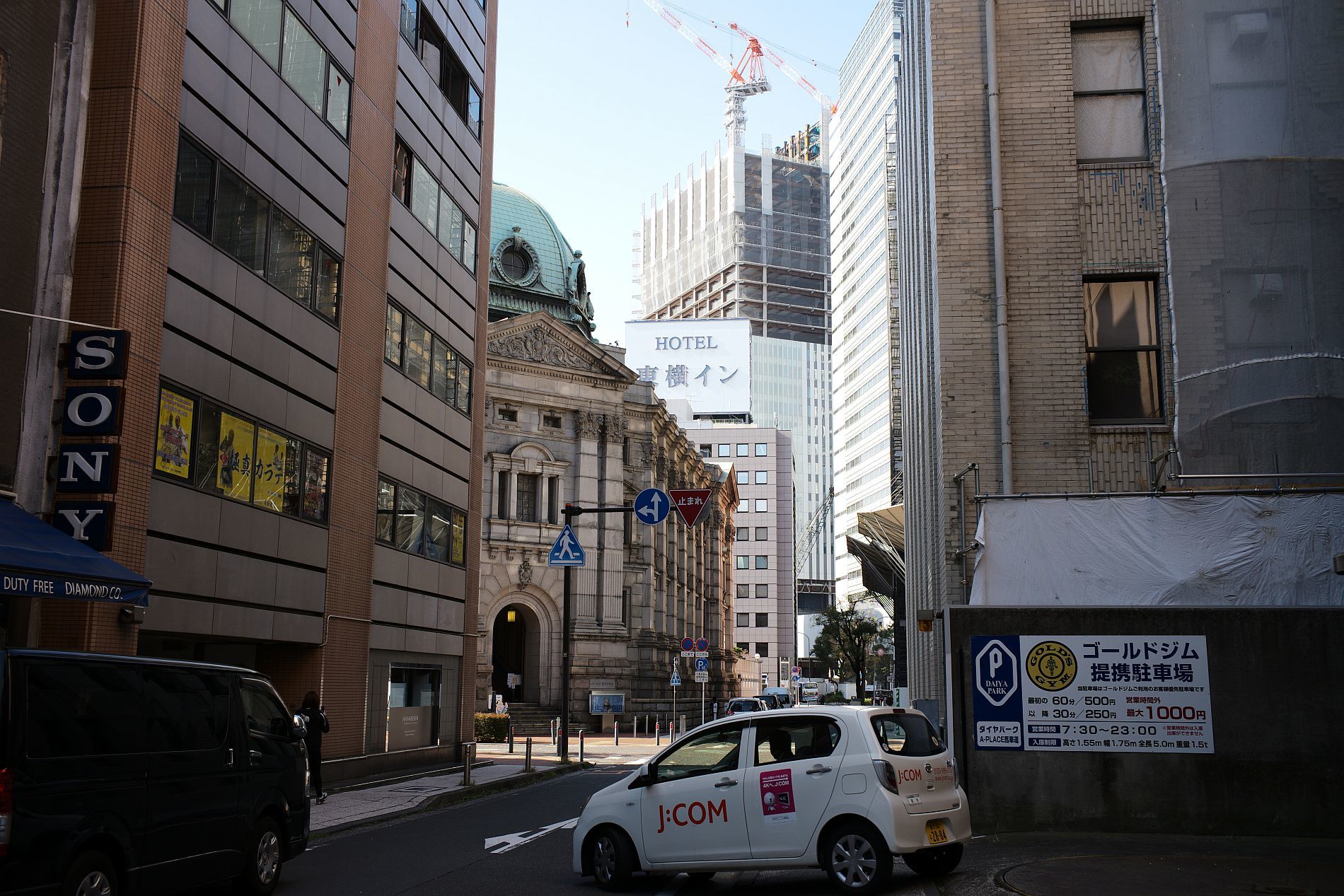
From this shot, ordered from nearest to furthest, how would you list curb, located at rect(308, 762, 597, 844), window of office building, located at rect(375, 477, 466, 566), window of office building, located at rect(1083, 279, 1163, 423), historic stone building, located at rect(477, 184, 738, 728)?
curb, located at rect(308, 762, 597, 844)
window of office building, located at rect(1083, 279, 1163, 423)
window of office building, located at rect(375, 477, 466, 566)
historic stone building, located at rect(477, 184, 738, 728)

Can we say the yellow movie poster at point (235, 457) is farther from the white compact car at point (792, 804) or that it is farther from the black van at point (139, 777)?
the white compact car at point (792, 804)

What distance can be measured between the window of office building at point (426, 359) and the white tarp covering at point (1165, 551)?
48.5 feet

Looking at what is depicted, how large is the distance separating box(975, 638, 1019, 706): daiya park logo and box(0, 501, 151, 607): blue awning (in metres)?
9.75

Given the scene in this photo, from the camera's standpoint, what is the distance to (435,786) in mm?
21938

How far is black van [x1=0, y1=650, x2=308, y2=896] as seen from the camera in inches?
314

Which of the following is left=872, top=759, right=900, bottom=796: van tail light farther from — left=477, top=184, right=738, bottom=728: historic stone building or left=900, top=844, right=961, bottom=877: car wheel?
left=477, top=184, right=738, bottom=728: historic stone building

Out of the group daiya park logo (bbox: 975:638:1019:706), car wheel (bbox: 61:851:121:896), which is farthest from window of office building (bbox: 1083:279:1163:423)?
car wheel (bbox: 61:851:121:896)

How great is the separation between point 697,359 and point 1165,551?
121906 millimetres

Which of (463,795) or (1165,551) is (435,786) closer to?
(463,795)

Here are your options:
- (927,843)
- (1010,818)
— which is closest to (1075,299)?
(1010,818)

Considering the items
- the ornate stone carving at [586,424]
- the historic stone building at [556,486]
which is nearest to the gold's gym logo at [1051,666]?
the historic stone building at [556,486]

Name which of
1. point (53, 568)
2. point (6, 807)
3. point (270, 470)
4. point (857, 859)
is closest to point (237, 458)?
point (270, 470)

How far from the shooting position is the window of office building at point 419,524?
25.2m

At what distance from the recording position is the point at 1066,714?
14.0m
